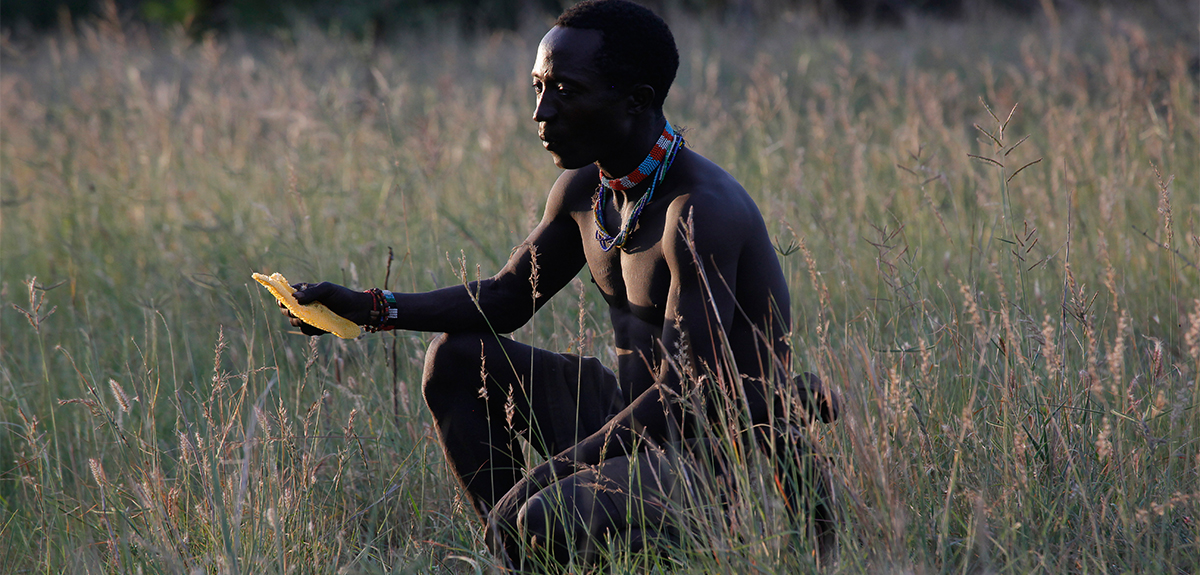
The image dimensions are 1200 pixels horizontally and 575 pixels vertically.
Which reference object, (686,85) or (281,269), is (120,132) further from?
(686,85)

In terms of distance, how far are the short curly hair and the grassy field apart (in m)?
0.53

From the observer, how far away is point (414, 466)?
271 cm

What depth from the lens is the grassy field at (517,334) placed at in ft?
6.87

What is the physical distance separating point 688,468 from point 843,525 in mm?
378

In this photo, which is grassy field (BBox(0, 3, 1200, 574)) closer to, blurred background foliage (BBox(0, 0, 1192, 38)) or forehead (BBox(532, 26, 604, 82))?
forehead (BBox(532, 26, 604, 82))

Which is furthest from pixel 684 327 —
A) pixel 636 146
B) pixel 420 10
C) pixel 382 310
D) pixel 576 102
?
pixel 420 10

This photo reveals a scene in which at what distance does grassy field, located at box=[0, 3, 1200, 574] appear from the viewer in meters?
2.09

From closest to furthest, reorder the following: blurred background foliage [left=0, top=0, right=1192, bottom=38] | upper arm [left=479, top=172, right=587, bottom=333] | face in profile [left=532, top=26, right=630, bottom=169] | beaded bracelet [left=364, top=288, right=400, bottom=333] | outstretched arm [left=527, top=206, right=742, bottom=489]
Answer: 1. outstretched arm [left=527, top=206, right=742, bottom=489]
2. face in profile [left=532, top=26, right=630, bottom=169]
3. beaded bracelet [left=364, top=288, right=400, bottom=333]
4. upper arm [left=479, top=172, right=587, bottom=333]
5. blurred background foliage [left=0, top=0, right=1192, bottom=38]

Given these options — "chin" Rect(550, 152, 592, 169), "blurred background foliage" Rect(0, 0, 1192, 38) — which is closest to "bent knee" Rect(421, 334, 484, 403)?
"chin" Rect(550, 152, 592, 169)

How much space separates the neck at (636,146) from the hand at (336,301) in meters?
0.65

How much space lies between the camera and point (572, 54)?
2.17m

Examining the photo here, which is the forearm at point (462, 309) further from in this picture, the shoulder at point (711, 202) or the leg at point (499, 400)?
the shoulder at point (711, 202)

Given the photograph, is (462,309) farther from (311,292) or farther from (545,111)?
(545,111)

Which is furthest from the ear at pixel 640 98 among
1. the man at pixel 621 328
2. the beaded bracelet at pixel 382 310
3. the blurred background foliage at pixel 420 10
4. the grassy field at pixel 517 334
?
the blurred background foliage at pixel 420 10
